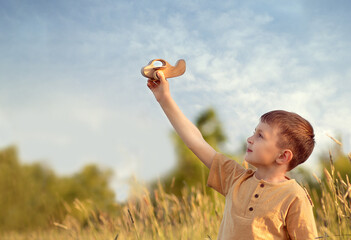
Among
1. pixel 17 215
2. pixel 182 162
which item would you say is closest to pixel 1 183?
pixel 17 215

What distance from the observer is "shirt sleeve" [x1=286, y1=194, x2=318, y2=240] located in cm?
177

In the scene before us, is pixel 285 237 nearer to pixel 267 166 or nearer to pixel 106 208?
pixel 267 166

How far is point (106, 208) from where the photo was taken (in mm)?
10641

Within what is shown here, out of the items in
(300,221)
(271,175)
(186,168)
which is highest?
(186,168)

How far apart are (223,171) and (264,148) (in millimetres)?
249

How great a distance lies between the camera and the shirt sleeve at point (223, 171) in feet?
6.67

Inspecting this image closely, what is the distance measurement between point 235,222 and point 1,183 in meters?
10.6

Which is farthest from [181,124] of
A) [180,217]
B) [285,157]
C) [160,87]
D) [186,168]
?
[186,168]

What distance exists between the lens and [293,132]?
6.43 ft

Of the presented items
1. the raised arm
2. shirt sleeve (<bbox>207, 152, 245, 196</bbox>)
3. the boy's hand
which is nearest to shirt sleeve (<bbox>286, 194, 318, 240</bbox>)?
shirt sleeve (<bbox>207, 152, 245, 196</bbox>)

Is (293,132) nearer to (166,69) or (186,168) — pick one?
(166,69)

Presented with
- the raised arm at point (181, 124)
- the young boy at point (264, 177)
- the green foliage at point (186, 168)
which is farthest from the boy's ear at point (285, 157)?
the green foliage at point (186, 168)

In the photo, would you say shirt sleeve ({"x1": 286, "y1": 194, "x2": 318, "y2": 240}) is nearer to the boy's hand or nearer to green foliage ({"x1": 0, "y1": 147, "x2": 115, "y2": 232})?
the boy's hand

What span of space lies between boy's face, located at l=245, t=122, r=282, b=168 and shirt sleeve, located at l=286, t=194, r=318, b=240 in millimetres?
233
